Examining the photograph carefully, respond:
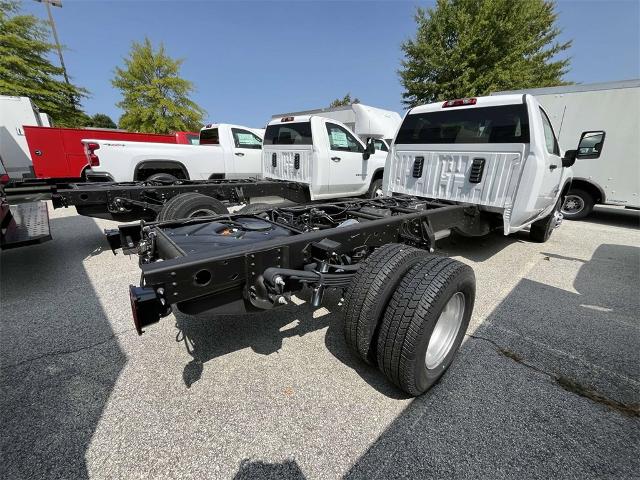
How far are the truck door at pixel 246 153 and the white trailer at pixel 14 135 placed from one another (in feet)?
27.4

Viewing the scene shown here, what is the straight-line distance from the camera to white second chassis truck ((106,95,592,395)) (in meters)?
1.70

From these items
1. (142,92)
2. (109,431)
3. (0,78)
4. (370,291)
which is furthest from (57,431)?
(142,92)

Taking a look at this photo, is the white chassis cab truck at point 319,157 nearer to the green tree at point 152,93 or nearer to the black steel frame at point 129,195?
the black steel frame at point 129,195

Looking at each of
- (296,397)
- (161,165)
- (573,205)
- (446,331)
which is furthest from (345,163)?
(573,205)

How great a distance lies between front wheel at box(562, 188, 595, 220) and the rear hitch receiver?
9.97 meters

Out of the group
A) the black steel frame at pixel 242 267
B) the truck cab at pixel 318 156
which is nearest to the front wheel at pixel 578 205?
the truck cab at pixel 318 156

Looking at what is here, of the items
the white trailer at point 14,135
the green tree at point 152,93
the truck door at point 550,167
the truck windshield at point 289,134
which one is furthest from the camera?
the green tree at point 152,93

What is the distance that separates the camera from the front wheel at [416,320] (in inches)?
68.8

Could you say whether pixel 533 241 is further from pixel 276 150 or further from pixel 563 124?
pixel 276 150

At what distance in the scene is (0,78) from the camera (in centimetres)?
1526

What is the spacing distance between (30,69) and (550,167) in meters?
23.6

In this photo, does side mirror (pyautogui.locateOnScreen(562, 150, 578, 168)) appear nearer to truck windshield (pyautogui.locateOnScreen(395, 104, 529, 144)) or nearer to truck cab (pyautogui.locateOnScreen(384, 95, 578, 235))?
truck cab (pyautogui.locateOnScreen(384, 95, 578, 235))

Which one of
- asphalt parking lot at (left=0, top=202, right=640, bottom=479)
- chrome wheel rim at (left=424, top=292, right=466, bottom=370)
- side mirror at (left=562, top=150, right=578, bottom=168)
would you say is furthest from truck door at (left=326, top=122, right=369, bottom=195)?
chrome wheel rim at (left=424, top=292, right=466, bottom=370)

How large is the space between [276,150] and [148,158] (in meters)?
2.68
